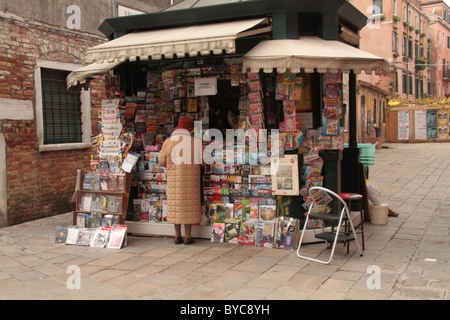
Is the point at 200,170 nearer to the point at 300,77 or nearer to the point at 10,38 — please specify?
the point at 300,77

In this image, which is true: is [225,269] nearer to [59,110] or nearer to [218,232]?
[218,232]

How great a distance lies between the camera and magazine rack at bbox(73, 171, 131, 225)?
21.9 feet

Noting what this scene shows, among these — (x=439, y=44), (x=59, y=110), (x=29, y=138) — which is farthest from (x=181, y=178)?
(x=439, y=44)

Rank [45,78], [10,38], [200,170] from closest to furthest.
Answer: [200,170] < [10,38] < [45,78]

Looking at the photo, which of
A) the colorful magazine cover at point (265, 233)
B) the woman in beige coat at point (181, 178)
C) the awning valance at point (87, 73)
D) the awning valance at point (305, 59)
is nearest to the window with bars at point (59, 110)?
the awning valance at point (87, 73)

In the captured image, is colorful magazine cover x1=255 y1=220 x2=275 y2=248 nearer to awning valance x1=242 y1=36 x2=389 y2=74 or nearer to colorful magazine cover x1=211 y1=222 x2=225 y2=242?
colorful magazine cover x1=211 y1=222 x2=225 y2=242

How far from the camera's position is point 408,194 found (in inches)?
415

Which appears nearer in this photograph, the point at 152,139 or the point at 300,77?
the point at 300,77

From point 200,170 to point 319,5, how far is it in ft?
9.07

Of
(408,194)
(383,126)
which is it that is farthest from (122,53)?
(383,126)

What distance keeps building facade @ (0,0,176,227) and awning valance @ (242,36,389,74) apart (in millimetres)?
2941

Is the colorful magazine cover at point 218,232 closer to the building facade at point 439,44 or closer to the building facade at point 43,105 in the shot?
the building facade at point 43,105

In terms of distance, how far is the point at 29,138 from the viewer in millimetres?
8344
